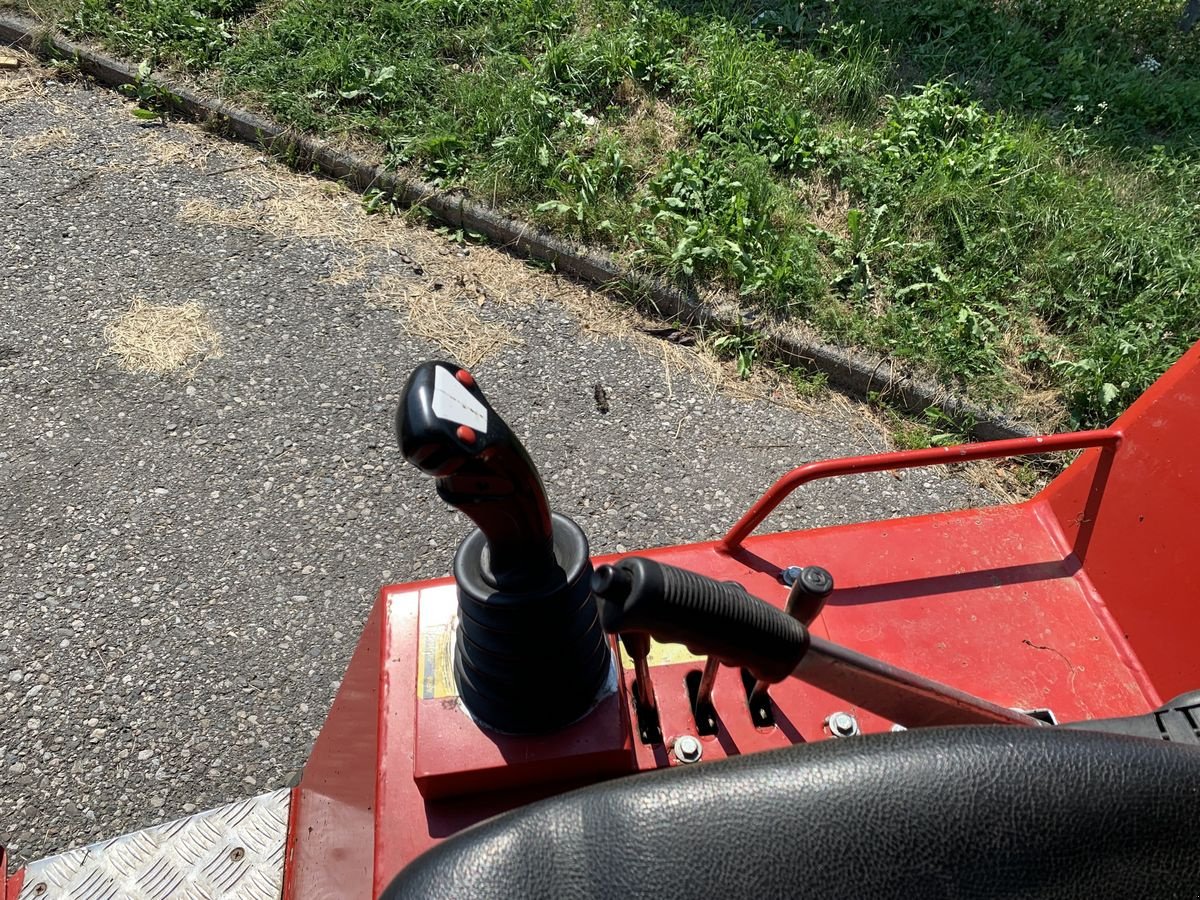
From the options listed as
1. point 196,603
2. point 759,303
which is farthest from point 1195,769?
point 759,303

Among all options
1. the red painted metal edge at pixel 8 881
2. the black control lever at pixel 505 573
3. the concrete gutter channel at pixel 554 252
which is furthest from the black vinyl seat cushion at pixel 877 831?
the concrete gutter channel at pixel 554 252

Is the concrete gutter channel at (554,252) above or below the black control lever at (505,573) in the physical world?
below

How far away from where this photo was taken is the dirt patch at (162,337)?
3068mm

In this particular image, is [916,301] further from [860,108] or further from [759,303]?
[860,108]

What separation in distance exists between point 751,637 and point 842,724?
45 centimetres

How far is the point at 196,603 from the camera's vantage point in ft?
8.07

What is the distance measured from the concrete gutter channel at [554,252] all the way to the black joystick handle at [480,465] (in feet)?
7.45

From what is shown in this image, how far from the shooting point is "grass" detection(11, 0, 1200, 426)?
10.4 feet

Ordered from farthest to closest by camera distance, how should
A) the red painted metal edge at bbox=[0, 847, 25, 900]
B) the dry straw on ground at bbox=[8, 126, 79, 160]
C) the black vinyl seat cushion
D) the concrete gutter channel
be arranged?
the dry straw on ground at bbox=[8, 126, 79, 160] < the concrete gutter channel < the red painted metal edge at bbox=[0, 847, 25, 900] < the black vinyl seat cushion

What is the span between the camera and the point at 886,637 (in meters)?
1.43

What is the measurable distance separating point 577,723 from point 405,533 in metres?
1.58

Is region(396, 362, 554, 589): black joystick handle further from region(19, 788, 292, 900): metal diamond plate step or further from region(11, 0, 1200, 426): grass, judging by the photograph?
region(11, 0, 1200, 426): grass

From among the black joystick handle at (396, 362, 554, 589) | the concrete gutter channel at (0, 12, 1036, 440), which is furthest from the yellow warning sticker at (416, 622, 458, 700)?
the concrete gutter channel at (0, 12, 1036, 440)

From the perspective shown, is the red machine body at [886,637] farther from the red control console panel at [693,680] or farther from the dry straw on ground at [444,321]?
the dry straw on ground at [444,321]
